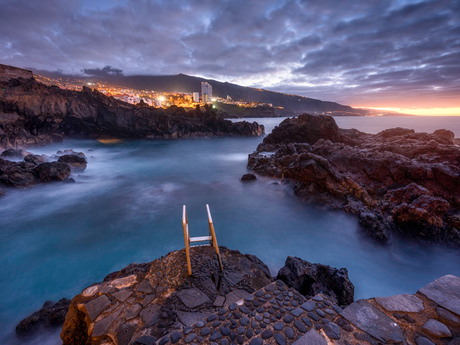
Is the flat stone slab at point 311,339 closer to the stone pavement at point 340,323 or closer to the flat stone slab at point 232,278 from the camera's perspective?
the stone pavement at point 340,323

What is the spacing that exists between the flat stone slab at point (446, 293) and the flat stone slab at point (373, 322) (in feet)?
3.13

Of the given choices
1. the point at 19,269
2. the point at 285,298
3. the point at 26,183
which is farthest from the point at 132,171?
the point at 285,298

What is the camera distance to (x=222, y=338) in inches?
109

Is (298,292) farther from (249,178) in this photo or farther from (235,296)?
(249,178)

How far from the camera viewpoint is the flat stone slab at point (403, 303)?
297 centimetres

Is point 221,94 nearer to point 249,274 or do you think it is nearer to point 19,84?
point 19,84

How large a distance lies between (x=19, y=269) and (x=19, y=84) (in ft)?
106

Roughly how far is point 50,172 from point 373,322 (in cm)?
2039

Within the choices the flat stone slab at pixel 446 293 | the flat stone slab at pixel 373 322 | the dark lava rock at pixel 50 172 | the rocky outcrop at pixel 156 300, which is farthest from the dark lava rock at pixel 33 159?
the flat stone slab at pixel 446 293

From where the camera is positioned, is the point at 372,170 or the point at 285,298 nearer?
the point at 285,298

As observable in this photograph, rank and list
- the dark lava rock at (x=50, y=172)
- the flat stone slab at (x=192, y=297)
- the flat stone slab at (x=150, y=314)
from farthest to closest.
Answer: the dark lava rock at (x=50, y=172) → the flat stone slab at (x=192, y=297) → the flat stone slab at (x=150, y=314)

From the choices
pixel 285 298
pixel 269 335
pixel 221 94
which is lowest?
pixel 285 298

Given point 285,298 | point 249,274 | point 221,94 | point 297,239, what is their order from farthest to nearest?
1. point 221,94
2. point 297,239
3. point 249,274
4. point 285,298

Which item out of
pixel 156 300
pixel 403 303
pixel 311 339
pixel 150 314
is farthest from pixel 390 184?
pixel 150 314
